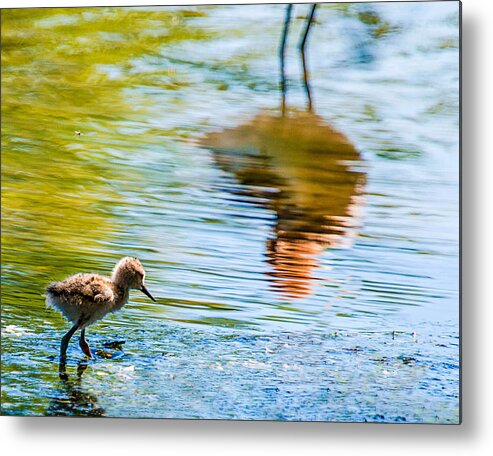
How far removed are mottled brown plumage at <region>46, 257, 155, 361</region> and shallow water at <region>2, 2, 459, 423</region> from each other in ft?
0.12

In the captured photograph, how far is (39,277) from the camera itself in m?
2.55

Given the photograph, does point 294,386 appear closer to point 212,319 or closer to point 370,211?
point 212,319

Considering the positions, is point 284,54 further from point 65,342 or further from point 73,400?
point 73,400

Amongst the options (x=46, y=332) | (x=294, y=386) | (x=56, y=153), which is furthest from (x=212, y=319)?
(x=56, y=153)

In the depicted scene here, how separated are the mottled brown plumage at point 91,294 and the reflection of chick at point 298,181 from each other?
34cm

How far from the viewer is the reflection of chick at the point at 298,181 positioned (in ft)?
8.15

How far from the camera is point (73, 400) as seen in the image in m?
2.50

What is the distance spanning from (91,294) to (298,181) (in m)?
0.57

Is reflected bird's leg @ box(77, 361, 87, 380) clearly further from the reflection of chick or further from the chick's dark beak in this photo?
the reflection of chick

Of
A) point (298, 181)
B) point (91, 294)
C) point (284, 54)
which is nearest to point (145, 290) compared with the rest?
point (91, 294)

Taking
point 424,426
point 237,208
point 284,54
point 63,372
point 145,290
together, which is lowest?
point 424,426

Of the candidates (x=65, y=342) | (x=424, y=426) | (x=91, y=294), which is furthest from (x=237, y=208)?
(x=424, y=426)

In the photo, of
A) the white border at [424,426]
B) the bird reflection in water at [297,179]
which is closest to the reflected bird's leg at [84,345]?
the white border at [424,426]

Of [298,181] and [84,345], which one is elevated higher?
[298,181]
